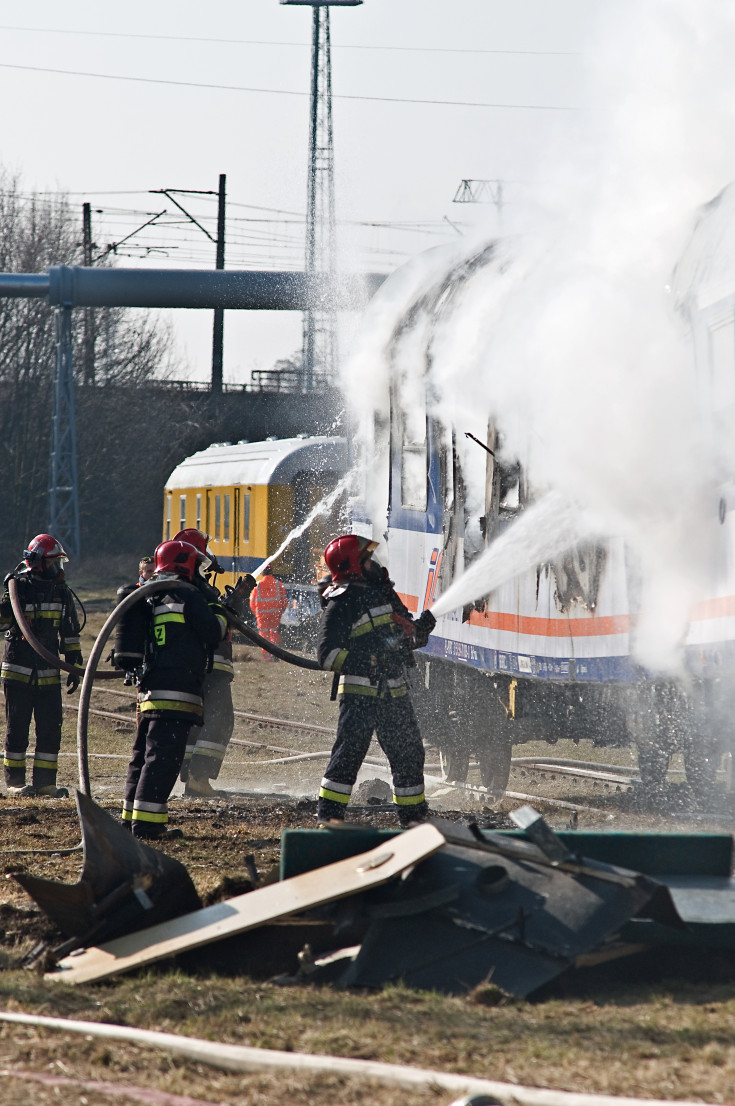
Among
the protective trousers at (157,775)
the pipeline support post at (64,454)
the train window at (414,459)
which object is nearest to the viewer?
the protective trousers at (157,775)

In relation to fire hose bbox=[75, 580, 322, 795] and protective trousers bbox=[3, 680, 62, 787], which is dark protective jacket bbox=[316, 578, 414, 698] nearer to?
fire hose bbox=[75, 580, 322, 795]

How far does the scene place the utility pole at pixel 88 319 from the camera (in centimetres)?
3956

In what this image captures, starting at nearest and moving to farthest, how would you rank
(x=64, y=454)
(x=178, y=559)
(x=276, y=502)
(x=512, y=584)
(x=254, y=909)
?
(x=254, y=909)
(x=178, y=559)
(x=512, y=584)
(x=276, y=502)
(x=64, y=454)

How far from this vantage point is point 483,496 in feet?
29.5

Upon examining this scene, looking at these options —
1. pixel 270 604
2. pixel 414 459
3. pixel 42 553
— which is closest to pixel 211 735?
pixel 42 553

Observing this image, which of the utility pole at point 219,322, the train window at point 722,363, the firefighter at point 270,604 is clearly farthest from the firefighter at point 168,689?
the utility pole at point 219,322

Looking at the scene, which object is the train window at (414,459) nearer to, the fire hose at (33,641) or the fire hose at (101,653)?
the fire hose at (101,653)

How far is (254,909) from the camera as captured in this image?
4414 mm

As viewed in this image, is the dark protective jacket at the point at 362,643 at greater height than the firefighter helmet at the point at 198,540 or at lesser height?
lesser

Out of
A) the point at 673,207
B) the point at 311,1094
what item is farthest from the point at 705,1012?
the point at 673,207

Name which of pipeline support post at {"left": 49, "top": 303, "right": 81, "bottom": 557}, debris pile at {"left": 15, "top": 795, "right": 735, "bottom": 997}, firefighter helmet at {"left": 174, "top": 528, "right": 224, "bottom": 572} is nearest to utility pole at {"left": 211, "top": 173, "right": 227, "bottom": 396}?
pipeline support post at {"left": 49, "top": 303, "right": 81, "bottom": 557}

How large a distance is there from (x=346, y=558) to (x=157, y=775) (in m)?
1.61

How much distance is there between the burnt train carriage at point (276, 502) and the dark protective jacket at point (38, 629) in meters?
8.95

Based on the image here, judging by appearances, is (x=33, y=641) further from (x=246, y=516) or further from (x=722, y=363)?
(x=246, y=516)
